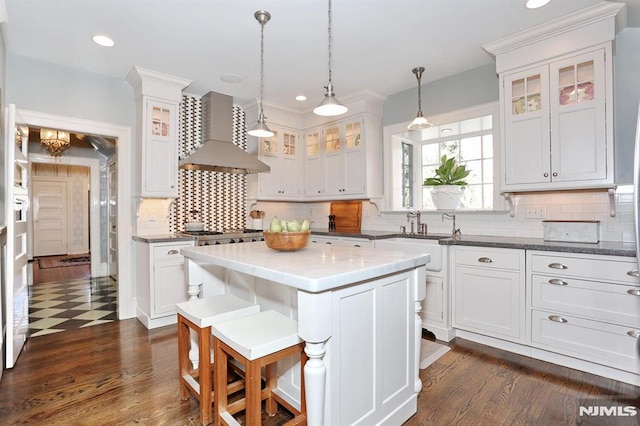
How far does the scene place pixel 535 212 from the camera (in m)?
3.12

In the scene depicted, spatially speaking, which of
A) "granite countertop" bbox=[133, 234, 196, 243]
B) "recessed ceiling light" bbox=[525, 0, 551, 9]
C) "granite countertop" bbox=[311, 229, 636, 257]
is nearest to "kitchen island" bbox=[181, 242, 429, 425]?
"granite countertop" bbox=[311, 229, 636, 257]

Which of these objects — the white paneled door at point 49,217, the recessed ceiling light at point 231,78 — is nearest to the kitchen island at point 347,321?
the recessed ceiling light at point 231,78

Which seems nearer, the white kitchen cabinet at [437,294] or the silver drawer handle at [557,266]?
the silver drawer handle at [557,266]

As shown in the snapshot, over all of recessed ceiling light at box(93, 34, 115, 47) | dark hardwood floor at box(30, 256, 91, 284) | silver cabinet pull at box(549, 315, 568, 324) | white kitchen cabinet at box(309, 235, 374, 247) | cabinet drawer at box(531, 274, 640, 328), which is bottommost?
dark hardwood floor at box(30, 256, 91, 284)

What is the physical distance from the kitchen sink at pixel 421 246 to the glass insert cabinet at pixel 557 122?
839mm

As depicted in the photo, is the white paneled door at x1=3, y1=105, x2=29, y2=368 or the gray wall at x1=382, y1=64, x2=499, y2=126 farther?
the gray wall at x1=382, y1=64, x2=499, y2=126

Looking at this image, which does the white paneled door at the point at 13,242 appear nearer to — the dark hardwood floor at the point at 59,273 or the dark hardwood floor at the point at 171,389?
the dark hardwood floor at the point at 171,389

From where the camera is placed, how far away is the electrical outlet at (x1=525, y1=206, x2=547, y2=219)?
307 cm

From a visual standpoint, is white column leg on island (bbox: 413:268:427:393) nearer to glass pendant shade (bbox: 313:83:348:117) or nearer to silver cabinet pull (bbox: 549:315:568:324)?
glass pendant shade (bbox: 313:83:348:117)

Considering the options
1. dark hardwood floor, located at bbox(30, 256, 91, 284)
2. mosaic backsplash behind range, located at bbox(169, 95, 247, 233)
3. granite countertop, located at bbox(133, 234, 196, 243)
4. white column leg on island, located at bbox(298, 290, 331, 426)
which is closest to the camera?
white column leg on island, located at bbox(298, 290, 331, 426)

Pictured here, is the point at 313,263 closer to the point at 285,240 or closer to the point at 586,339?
the point at 285,240

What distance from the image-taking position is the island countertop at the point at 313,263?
1390 millimetres

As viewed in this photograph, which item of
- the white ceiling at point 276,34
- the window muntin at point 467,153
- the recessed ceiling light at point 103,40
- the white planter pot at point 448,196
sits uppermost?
the white ceiling at point 276,34

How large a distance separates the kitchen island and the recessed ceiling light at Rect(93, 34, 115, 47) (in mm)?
2095
